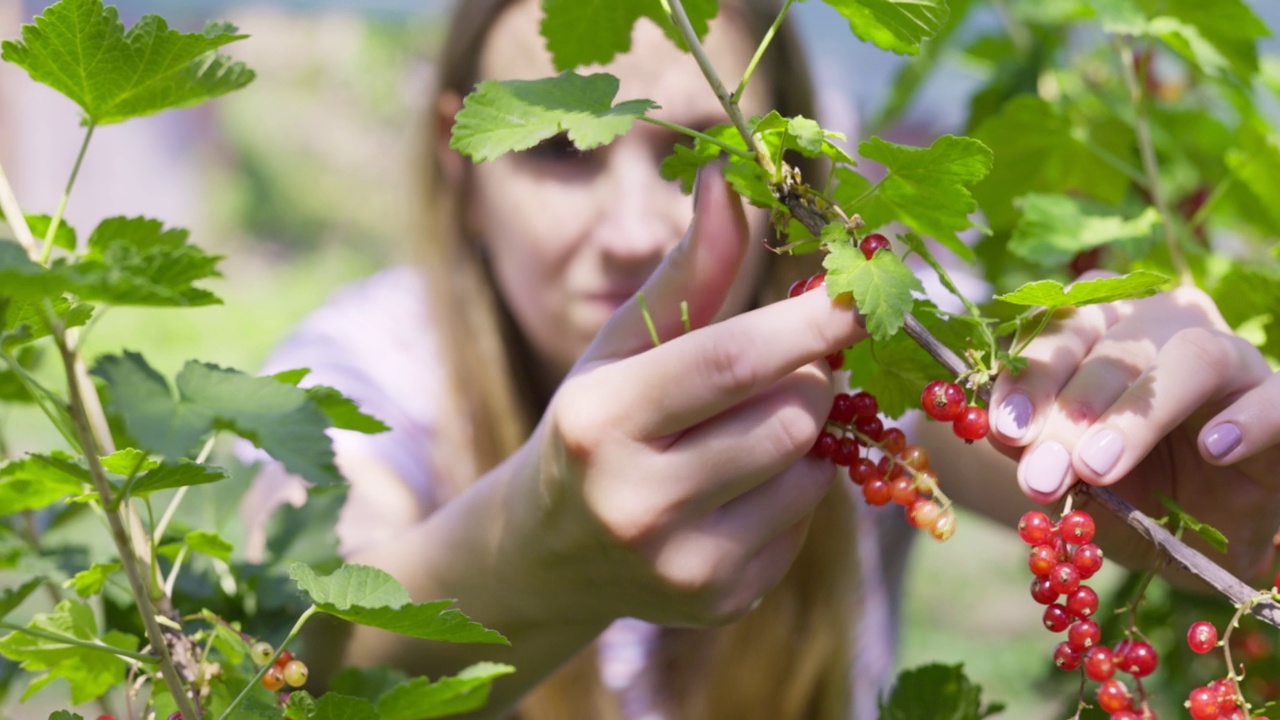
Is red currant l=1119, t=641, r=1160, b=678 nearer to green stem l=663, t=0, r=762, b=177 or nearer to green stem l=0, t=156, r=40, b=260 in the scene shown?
green stem l=663, t=0, r=762, b=177

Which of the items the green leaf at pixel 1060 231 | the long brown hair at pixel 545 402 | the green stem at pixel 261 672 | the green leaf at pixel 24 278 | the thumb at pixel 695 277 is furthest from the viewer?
the long brown hair at pixel 545 402

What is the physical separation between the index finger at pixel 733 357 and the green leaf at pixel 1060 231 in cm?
34

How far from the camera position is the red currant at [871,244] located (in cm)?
50

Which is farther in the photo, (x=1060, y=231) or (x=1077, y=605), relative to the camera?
(x=1060, y=231)

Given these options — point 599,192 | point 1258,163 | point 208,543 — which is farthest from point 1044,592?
point 599,192

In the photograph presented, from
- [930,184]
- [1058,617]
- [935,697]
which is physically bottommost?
[935,697]

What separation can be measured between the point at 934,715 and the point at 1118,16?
555 millimetres

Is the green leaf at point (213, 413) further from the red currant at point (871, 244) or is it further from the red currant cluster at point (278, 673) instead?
the red currant at point (871, 244)

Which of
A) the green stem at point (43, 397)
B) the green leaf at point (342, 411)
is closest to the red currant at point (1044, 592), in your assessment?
the green leaf at point (342, 411)

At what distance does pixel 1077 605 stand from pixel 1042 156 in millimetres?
549

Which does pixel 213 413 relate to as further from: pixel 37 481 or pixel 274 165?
pixel 274 165

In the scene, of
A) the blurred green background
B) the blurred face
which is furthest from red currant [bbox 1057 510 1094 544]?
the blurred green background

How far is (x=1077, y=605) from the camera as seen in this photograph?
0.49m

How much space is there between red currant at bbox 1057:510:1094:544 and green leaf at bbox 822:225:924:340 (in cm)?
13
